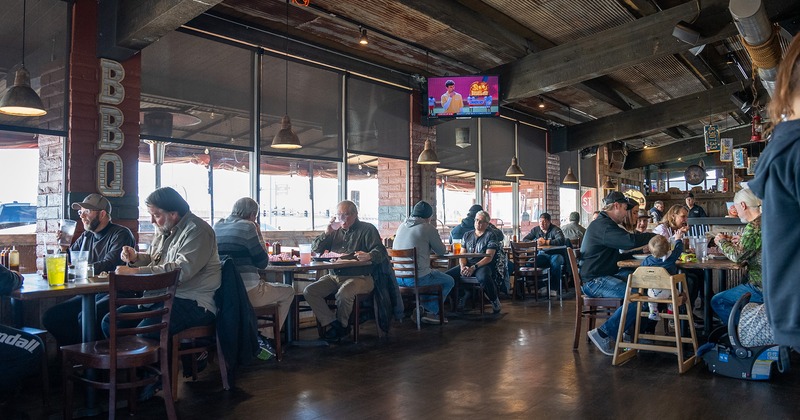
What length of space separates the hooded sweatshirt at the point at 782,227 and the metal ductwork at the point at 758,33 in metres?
3.99

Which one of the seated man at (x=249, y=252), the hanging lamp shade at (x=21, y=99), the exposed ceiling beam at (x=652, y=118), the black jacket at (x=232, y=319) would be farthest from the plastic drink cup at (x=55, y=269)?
the exposed ceiling beam at (x=652, y=118)

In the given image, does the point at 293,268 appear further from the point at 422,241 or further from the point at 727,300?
the point at 727,300

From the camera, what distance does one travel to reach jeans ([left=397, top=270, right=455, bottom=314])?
242 inches

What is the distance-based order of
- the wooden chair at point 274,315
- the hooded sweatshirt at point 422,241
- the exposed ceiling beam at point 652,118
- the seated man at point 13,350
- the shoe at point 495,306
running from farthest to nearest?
the exposed ceiling beam at point 652,118, the shoe at point 495,306, the hooded sweatshirt at point 422,241, the wooden chair at point 274,315, the seated man at point 13,350

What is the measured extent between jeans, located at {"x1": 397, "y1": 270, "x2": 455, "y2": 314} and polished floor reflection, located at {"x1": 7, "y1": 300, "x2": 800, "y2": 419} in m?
0.93

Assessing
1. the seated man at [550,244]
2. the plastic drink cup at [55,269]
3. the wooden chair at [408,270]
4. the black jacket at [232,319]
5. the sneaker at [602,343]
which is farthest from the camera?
the seated man at [550,244]

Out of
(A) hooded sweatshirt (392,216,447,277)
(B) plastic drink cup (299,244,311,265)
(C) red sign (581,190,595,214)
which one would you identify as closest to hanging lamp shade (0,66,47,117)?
(B) plastic drink cup (299,244,311,265)

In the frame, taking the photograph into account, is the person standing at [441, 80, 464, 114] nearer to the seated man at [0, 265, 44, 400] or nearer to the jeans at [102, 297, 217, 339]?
the jeans at [102, 297, 217, 339]

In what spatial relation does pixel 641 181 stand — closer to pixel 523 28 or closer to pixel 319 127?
pixel 523 28

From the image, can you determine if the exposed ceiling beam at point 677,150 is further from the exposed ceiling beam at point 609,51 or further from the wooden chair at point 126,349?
the wooden chair at point 126,349

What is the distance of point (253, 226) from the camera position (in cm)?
451

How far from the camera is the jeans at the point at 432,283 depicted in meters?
6.15

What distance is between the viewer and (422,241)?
6.14 m

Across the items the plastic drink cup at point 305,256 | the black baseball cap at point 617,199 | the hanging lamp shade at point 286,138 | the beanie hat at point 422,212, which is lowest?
the plastic drink cup at point 305,256
